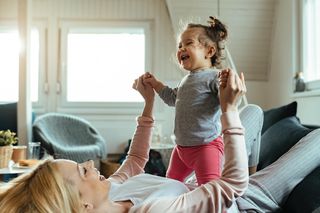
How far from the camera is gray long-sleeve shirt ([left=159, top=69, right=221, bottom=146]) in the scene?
1.51m

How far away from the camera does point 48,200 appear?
0.85 metres

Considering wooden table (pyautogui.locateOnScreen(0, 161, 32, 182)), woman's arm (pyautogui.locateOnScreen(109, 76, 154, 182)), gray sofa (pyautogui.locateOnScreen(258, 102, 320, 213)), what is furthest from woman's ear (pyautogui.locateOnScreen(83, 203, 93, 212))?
wooden table (pyautogui.locateOnScreen(0, 161, 32, 182))

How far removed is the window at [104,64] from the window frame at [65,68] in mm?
36

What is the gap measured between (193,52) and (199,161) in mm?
447

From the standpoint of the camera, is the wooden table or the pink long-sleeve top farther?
the wooden table

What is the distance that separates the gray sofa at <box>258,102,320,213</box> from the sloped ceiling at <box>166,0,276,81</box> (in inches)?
71.3

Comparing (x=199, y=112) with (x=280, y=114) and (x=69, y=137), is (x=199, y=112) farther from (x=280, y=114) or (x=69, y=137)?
(x=69, y=137)

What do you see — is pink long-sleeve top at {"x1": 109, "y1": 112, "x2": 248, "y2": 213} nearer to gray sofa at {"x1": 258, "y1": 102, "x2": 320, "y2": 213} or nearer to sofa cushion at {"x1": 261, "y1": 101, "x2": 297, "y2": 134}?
gray sofa at {"x1": 258, "y1": 102, "x2": 320, "y2": 213}

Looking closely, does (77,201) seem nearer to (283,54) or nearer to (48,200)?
(48,200)

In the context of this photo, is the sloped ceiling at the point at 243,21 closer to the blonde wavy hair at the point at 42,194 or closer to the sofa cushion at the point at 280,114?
the sofa cushion at the point at 280,114

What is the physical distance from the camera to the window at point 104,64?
4570mm

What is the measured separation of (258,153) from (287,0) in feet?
7.20

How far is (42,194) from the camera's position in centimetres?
86

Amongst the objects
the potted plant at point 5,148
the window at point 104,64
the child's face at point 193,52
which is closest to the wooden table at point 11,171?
the potted plant at point 5,148
